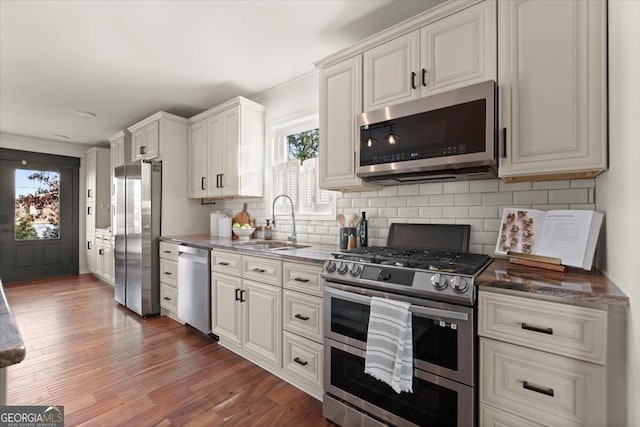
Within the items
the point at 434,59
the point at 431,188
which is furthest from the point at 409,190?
the point at 434,59

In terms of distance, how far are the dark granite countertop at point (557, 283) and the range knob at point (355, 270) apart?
1.91 feet

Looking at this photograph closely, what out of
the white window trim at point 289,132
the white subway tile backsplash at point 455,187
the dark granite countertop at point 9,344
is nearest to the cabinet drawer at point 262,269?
the white window trim at point 289,132

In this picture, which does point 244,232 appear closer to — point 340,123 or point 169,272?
point 169,272

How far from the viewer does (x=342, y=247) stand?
93.7 inches

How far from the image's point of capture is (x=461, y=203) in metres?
2.04

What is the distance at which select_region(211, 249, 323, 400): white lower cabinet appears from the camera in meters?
1.96

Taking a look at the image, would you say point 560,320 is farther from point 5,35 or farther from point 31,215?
point 31,215

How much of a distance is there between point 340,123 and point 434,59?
2.40 ft

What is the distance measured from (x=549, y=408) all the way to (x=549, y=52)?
1.56 meters

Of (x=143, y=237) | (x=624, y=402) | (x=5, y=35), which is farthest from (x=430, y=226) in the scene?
(x=5, y=35)

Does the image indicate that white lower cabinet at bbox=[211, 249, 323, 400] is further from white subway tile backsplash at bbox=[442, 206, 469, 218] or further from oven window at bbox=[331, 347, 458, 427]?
white subway tile backsplash at bbox=[442, 206, 469, 218]

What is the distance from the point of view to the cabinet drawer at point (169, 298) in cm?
331

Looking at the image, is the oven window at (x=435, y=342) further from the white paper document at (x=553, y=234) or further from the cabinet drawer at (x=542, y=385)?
the white paper document at (x=553, y=234)

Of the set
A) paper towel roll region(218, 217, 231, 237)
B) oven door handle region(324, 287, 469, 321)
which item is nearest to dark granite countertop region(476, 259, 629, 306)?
oven door handle region(324, 287, 469, 321)
